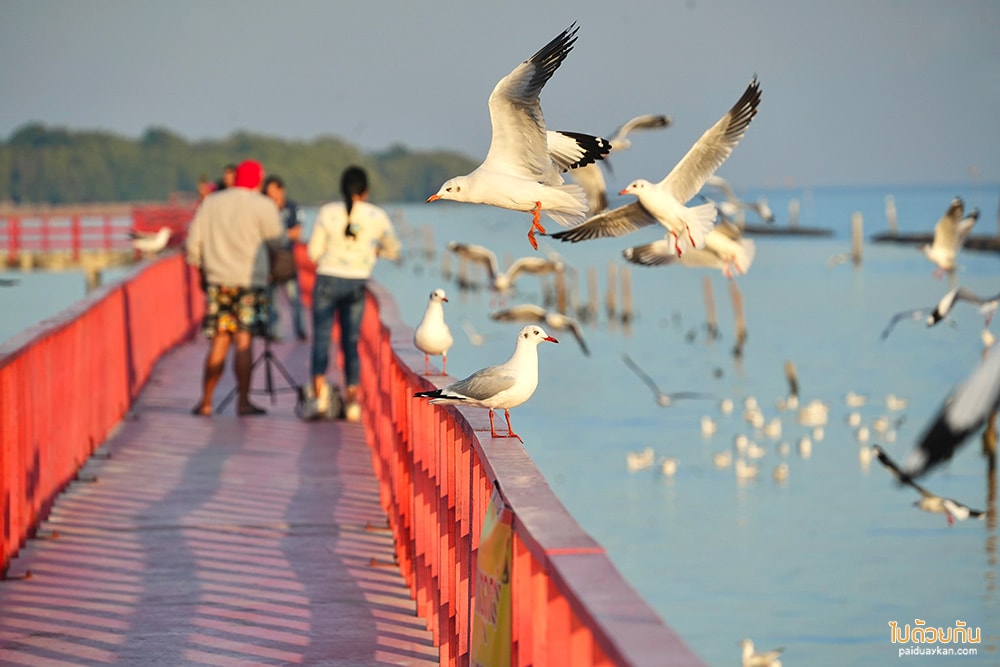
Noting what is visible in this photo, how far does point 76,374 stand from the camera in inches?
348

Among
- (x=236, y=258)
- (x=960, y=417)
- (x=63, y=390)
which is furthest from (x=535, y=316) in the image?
(x=960, y=417)

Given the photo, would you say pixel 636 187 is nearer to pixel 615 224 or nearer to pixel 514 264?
pixel 615 224

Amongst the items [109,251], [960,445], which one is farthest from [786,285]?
[960,445]

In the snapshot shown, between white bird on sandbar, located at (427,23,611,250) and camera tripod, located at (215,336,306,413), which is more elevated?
white bird on sandbar, located at (427,23,611,250)

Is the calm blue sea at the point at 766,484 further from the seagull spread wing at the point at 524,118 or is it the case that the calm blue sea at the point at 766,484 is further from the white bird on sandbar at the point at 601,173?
the seagull spread wing at the point at 524,118

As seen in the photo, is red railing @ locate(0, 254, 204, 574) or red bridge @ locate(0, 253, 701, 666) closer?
red bridge @ locate(0, 253, 701, 666)

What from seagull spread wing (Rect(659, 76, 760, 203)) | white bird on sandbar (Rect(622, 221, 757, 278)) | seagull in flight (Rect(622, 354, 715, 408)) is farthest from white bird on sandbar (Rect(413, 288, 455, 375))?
seagull in flight (Rect(622, 354, 715, 408))

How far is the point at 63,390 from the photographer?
832 cm

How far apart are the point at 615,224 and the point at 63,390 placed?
123 inches

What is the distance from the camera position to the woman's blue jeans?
10445 millimetres

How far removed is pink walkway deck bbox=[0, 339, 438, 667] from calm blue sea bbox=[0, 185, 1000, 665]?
596cm

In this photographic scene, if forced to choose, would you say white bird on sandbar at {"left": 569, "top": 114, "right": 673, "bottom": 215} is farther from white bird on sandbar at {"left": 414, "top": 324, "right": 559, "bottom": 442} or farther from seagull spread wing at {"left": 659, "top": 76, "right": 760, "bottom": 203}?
white bird on sandbar at {"left": 414, "top": 324, "right": 559, "bottom": 442}

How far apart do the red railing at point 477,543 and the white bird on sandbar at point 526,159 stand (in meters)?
0.80

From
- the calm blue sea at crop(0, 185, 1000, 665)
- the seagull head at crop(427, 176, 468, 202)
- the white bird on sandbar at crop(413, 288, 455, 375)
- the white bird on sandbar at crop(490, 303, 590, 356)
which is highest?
the seagull head at crop(427, 176, 468, 202)
